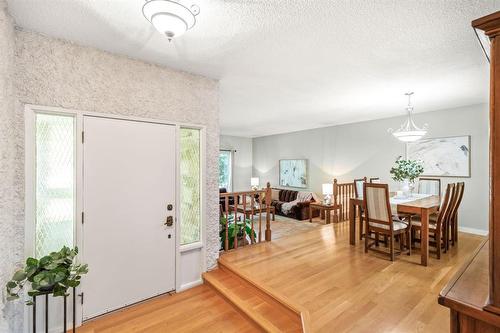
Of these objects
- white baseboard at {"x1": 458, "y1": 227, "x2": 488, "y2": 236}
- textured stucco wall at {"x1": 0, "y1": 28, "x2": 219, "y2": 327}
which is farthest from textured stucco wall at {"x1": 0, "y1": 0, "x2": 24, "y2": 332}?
white baseboard at {"x1": 458, "y1": 227, "x2": 488, "y2": 236}

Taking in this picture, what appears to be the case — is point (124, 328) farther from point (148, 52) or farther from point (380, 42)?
point (380, 42)

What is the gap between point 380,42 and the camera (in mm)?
2221

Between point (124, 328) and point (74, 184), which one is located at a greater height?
point (74, 184)

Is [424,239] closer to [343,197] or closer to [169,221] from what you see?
[343,197]

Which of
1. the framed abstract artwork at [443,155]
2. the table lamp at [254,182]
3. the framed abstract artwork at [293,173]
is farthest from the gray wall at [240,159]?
the framed abstract artwork at [443,155]

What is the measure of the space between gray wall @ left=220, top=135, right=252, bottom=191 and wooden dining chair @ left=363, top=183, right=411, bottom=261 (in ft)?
19.3

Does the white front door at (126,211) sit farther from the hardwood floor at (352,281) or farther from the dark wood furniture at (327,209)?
the dark wood furniture at (327,209)

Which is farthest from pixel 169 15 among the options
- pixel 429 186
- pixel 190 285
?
pixel 429 186

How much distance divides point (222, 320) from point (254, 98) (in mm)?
3263

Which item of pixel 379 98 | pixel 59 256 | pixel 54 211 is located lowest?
pixel 59 256

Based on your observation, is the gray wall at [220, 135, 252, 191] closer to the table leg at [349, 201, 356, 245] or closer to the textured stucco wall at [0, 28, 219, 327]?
the table leg at [349, 201, 356, 245]

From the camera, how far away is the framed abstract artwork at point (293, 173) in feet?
25.1

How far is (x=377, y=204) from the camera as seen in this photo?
3.30 m

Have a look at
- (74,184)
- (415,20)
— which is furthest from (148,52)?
(415,20)
